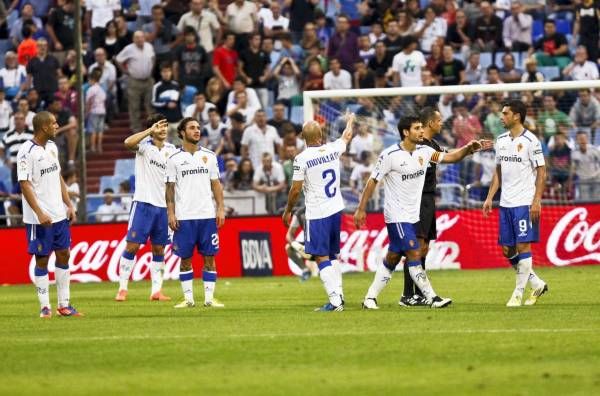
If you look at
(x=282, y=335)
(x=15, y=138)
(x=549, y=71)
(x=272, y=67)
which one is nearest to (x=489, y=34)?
(x=549, y=71)

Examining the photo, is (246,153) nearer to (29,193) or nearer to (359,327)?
(29,193)

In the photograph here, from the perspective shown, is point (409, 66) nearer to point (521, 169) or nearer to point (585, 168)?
→ point (585, 168)

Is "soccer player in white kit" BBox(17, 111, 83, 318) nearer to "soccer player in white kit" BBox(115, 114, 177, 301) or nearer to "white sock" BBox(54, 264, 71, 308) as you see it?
"white sock" BBox(54, 264, 71, 308)

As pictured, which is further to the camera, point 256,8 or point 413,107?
point 256,8

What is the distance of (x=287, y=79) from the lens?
→ 3328cm

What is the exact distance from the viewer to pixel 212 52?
1352 inches

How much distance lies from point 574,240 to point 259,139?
23.6 feet

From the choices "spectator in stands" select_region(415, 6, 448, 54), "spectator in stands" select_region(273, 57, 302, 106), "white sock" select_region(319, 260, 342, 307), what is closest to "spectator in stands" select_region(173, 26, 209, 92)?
"spectator in stands" select_region(273, 57, 302, 106)

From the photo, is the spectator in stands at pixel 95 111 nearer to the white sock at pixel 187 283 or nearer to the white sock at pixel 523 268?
the white sock at pixel 187 283

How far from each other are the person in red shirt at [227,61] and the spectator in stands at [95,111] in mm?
2736

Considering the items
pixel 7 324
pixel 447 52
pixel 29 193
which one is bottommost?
pixel 7 324

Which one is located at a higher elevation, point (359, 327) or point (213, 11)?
point (213, 11)

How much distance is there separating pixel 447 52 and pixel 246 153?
502 centimetres

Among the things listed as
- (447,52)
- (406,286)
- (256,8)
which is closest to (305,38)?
(256,8)
